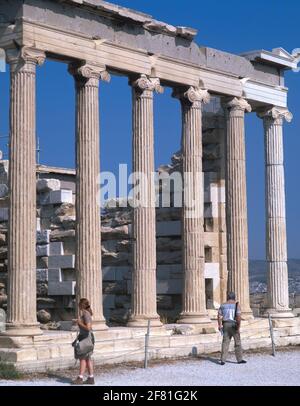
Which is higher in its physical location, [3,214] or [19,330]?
[3,214]

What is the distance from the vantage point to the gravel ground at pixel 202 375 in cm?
1916

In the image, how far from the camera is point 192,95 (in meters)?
27.0

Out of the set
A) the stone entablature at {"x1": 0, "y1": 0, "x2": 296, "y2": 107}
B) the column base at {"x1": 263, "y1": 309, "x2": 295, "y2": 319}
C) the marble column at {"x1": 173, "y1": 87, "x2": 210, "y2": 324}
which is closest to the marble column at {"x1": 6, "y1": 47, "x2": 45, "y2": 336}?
the stone entablature at {"x1": 0, "y1": 0, "x2": 296, "y2": 107}

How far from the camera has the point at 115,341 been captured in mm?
23531

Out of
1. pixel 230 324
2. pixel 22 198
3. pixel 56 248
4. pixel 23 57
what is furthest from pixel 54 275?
pixel 23 57

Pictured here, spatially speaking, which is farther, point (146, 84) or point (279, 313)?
point (279, 313)

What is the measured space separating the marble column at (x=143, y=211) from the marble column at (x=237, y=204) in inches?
153

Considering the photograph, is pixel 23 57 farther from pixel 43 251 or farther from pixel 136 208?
pixel 43 251

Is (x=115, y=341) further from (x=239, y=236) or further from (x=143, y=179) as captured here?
(x=239, y=236)

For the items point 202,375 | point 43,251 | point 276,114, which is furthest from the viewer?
point 276,114

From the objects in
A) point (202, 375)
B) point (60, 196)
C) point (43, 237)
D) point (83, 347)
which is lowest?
point (202, 375)

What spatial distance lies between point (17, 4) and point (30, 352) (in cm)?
865

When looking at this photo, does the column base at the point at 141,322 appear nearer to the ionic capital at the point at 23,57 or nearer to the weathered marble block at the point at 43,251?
the weathered marble block at the point at 43,251

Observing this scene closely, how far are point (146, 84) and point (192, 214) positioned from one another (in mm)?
4244
